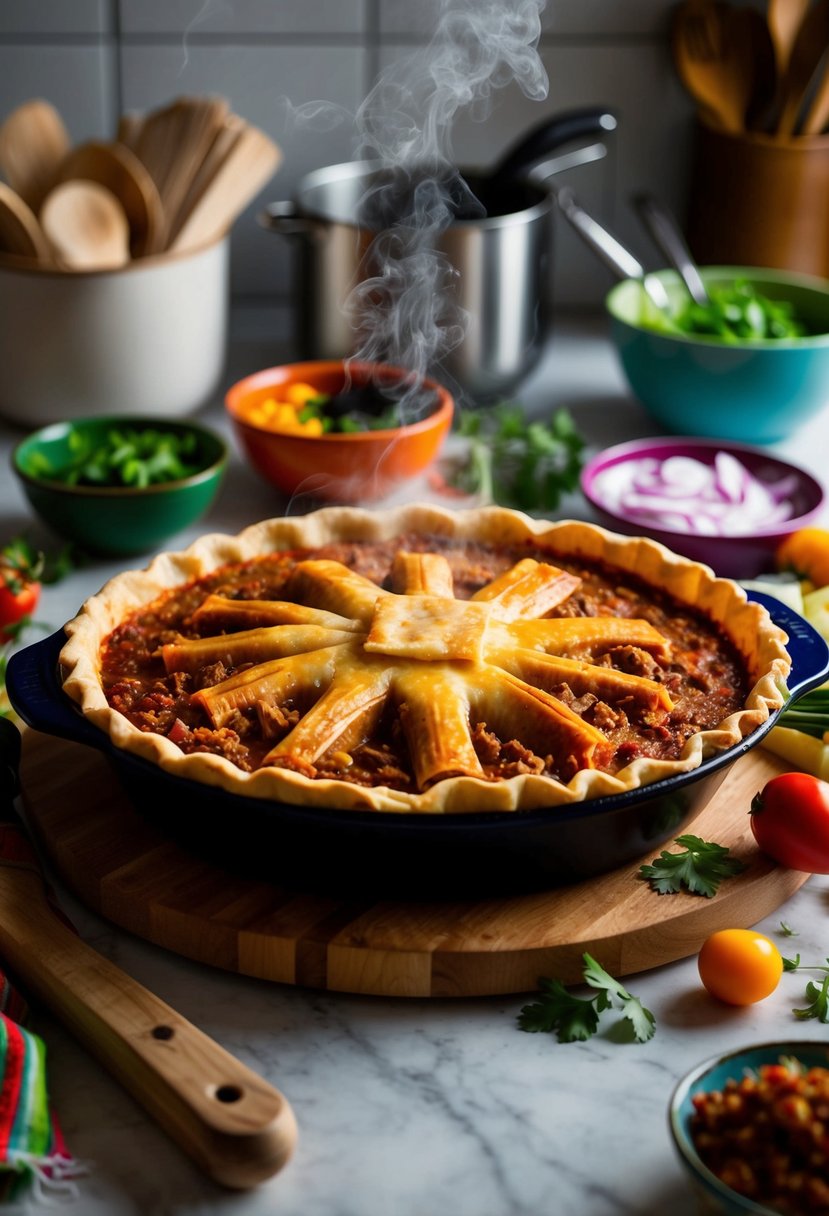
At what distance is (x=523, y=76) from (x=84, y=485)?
2291 millimetres

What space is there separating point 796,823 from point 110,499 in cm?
185

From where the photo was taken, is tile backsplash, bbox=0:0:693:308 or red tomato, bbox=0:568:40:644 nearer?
red tomato, bbox=0:568:40:644

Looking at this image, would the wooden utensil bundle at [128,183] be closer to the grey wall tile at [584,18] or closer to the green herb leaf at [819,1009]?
the grey wall tile at [584,18]

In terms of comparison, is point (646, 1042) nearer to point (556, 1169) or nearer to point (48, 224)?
point (556, 1169)

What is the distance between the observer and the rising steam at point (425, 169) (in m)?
3.96

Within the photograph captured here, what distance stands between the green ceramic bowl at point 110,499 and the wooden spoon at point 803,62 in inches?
90.0

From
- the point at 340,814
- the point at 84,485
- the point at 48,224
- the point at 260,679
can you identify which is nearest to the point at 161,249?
the point at 48,224

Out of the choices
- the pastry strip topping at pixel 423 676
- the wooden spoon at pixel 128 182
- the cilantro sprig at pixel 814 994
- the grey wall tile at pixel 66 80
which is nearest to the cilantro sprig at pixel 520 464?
the wooden spoon at pixel 128 182

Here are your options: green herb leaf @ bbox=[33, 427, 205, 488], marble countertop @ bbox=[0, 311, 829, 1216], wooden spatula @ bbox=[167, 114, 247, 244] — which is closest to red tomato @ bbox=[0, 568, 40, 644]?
green herb leaf @ bbox=[33, 427, 205, 488]

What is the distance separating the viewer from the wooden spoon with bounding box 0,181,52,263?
3.77m

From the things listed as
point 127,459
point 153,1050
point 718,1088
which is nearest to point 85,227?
point 127,459

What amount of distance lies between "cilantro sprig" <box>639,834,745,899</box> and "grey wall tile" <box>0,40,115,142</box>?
11.2 ft

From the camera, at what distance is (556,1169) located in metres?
1.86

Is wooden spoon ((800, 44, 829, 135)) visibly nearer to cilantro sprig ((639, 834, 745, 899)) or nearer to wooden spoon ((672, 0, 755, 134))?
wooden spoon ((672, 0, 755, 134))
